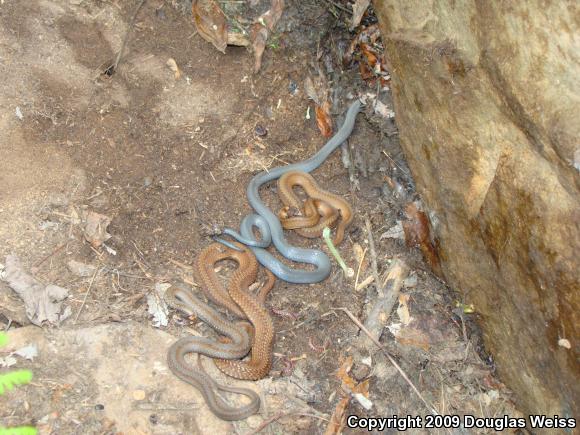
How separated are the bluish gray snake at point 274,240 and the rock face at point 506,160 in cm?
126

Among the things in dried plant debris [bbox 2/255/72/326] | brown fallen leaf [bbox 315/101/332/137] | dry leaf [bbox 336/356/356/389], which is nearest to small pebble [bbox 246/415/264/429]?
dry leaf [bbox 336/356/356/389]

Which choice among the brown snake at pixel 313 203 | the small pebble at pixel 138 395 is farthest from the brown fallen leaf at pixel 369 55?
the small pebble at pixel 138 395

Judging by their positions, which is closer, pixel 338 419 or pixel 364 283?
pixel 338 419

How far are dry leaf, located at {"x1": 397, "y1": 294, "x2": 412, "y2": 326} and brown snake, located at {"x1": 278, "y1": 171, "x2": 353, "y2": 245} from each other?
0.90m

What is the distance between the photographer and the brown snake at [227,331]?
4.98 meters

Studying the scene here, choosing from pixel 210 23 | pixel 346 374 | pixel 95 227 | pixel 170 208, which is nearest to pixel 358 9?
pixel 210 23

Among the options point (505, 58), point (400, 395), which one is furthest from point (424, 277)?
point (505, 58)

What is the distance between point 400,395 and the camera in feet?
17.3

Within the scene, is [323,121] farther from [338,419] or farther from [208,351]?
[338,419]

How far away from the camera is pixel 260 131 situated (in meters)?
6.83

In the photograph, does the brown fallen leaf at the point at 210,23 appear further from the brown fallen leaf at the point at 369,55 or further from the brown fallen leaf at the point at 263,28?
the brown fallen leaf at the point at 369,55

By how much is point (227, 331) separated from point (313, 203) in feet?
5.89

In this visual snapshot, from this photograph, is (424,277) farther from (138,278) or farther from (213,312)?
(138,278)

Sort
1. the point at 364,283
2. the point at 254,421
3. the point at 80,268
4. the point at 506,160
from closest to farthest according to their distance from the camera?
1. the point at 506,160
2. the point at 254,421
3. the point at 80,268
4. the point at 364,283
